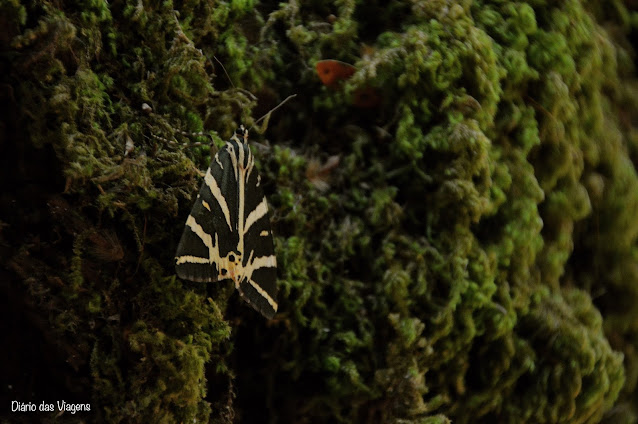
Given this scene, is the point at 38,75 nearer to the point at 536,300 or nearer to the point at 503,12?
the point at 503,12

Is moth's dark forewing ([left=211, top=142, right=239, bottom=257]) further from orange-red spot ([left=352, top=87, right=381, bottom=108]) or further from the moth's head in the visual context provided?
orange-red spot ([left=352, top=87, right=381, bottom=108])

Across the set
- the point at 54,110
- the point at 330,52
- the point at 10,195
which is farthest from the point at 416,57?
the point at 10,195

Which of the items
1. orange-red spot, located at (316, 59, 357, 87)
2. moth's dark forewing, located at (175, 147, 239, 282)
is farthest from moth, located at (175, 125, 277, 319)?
orange-red spot, located at (316, 59, 357, 87)

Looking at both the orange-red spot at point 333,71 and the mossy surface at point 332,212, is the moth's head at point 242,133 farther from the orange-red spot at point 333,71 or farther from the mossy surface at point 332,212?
the orange-red spot at point 333,71

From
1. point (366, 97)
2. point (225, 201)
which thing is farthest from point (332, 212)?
point (225, 201)

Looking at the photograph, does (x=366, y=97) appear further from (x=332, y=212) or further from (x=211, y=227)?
(x=211, y=227)

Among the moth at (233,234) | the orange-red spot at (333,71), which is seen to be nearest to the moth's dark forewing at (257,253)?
the moth at (233,234)

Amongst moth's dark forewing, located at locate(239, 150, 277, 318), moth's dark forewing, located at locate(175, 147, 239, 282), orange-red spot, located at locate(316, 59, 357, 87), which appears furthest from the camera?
orange-red spot, located at locate(316, 59, 357, 87)
